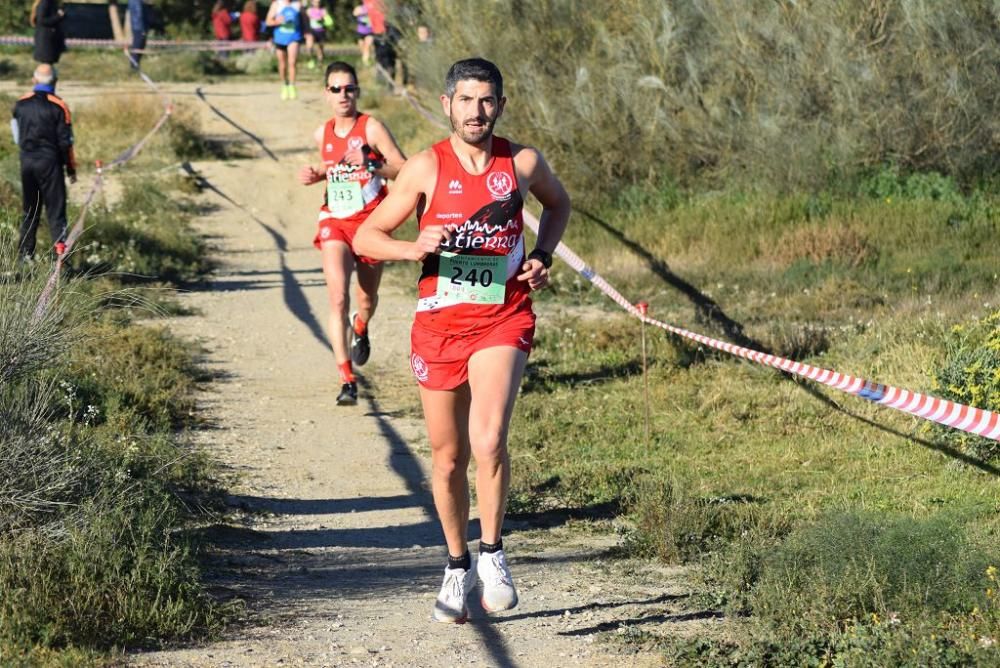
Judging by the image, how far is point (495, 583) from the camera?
5.48m

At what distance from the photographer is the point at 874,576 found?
528 cm

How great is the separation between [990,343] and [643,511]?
91.7 inches

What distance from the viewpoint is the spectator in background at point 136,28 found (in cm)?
2828

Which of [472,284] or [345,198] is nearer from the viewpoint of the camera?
[472,284]

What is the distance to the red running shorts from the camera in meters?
5.42

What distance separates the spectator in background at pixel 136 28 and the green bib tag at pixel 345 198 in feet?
65.6

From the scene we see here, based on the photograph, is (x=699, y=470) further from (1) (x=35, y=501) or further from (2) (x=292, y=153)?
(2) (x=292, y=153)

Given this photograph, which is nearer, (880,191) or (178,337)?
(178,337)

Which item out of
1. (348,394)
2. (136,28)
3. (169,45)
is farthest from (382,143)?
(169,45)

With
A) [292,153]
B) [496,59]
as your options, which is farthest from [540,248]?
[292,153]

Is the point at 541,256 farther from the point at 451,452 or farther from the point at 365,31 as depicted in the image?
the point at 365,31

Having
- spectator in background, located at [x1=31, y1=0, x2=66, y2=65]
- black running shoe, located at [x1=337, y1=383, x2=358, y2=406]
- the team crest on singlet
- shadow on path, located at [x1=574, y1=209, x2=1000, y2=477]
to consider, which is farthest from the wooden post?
the team crest on singlet

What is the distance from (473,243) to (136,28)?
2485 centimetres

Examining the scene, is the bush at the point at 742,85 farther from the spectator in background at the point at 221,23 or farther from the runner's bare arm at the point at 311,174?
the spectator in background at the point at 221,23
